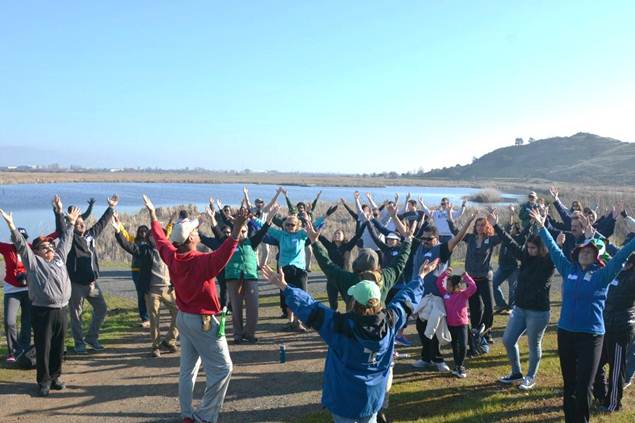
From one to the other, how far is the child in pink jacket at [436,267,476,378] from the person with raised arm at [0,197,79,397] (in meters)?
4.89

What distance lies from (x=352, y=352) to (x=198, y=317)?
194 centimetres

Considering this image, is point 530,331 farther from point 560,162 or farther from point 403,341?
point 560,162

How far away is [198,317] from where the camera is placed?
4820mm

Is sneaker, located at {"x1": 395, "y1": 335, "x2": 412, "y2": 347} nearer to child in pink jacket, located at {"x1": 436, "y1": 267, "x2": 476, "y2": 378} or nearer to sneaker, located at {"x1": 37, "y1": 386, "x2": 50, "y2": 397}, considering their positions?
child in pink jacket, located at {"x1": 436, "y1": 267, "x2": 476, "y2": 378}

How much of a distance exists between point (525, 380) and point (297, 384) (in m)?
2.87

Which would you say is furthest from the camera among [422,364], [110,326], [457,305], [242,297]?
[110,326]

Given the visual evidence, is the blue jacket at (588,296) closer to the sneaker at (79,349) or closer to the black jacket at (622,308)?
the black jacket at (622,308)

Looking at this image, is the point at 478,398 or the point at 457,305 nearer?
the point at 478,398

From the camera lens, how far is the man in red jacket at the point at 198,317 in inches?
189

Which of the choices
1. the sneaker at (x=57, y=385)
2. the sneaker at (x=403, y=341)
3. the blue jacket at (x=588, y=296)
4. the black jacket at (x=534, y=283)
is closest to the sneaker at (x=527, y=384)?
the black jacket at (x=534, y=283)

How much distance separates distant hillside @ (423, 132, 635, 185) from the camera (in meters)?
103

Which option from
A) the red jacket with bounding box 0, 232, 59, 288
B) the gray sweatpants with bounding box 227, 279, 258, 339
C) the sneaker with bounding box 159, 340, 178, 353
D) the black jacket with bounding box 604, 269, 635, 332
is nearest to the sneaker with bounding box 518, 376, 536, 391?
the black jacket with bounding box 604, 269, 635, 332

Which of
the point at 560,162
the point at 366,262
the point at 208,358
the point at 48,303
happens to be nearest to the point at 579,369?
the point at 366,262

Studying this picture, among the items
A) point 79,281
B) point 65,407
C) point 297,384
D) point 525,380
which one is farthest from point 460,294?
point 79,281
